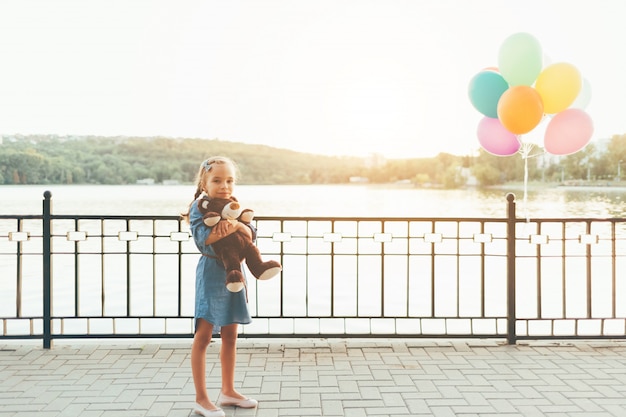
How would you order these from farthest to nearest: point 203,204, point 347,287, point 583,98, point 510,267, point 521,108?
point 347,287
point 583,98
point 521,108
point 510,267
point 203,204

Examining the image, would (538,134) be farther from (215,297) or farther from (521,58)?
(215,297)

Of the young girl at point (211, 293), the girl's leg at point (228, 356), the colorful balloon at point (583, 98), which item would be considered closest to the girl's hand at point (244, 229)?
the young girl at point (211, 293)

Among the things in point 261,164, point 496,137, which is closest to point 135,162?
point 261,164

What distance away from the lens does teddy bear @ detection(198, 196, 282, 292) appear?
11.1 feet

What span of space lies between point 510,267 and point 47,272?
4277 millimetres

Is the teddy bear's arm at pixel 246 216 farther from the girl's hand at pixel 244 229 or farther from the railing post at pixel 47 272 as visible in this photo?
the railing post at pixel 47 272

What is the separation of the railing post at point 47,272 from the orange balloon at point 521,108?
4382mm

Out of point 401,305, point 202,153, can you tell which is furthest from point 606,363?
point 202,153

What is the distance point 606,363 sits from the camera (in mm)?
4699

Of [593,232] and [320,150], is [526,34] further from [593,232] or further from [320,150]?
[320,150]

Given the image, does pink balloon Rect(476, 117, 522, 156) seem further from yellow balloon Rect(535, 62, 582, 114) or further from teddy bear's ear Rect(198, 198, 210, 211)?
teddy bear's ear Rect(198, 198, 210, 211)

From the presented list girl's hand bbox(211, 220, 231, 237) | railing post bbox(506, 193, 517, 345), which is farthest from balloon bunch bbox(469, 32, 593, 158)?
girl's hand bbox(211, 220, 231, 237)

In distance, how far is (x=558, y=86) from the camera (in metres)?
5.61

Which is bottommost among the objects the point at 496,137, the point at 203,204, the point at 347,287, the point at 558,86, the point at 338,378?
the point at 347,287
